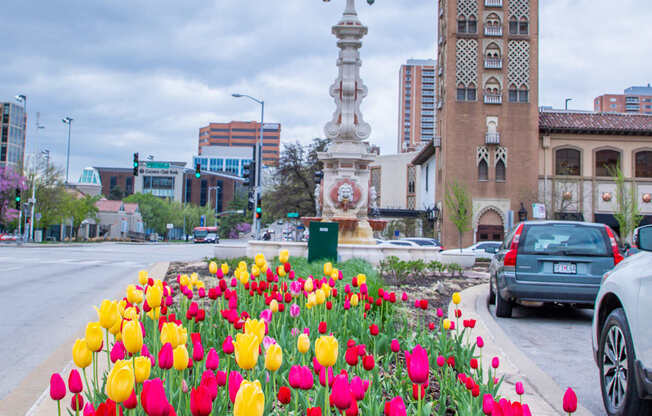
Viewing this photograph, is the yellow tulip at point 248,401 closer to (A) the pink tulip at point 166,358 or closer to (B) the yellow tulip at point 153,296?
(A) the pink tulip at point 166,358

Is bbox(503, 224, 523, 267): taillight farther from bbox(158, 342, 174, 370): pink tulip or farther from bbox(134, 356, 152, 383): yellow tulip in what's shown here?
bbox(134, 356, 152, 383): yellow tulip

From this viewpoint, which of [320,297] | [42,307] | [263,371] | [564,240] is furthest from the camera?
[42,307]

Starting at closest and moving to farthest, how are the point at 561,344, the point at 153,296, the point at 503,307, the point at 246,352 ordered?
1. the point at 246,352
2. the point at 153,296
3. the point at 561,344
4. the point at 503,307

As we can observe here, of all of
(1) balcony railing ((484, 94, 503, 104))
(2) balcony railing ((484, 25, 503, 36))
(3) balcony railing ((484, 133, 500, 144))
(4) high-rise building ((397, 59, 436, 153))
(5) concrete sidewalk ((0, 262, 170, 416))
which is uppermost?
(4) high-rise building ((397, 59, 436, 153))

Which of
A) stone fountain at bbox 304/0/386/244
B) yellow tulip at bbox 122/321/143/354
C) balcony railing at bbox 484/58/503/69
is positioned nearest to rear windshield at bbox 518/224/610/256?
yellow tulip at bbox 122/321/143/354

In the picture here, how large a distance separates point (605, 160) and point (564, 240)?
38.9 m

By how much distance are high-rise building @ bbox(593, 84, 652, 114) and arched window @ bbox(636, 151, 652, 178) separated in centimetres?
12090

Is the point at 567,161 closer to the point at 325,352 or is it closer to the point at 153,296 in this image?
the point at 153,296

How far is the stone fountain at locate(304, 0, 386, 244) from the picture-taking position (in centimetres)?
1916

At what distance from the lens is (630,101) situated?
165250 millimetres

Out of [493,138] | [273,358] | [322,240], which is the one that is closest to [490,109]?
[493,138]

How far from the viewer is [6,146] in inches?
3885

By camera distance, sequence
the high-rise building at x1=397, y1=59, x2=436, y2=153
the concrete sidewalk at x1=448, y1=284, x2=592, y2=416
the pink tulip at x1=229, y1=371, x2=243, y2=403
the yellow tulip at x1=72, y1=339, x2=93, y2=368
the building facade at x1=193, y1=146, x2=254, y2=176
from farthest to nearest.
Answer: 1. the building facade at x1=193, y1=146, x2=254, y2=176
2. the high-rise building at x1=397, y1=59, x2=436, y2=153
3. the concrete sidewalk at x1=448, y1=284, x2=592, y2=416
4. the yellow tulip at x1=72, y1=339, x2=93, y2=368
5. the pink tulip at x1=229, y1=371, x2=243, y2=403

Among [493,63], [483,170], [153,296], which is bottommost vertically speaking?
[153,296]
